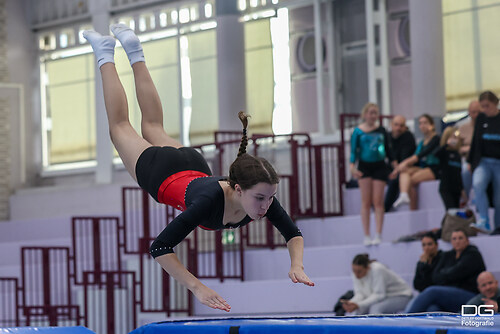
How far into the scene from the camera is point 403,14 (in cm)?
1163

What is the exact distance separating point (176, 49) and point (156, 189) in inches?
362

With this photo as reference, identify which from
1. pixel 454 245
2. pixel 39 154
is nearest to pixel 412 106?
pixel 454 245

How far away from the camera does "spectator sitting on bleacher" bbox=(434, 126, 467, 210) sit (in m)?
8.16

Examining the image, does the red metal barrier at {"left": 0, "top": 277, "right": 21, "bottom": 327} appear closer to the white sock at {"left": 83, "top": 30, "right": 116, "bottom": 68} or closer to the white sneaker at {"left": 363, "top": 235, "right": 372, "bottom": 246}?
the white sneaker at {"left": 363, "top": 235, "right": 372, "bottom": 246}

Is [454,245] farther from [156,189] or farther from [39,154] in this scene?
[39,154]

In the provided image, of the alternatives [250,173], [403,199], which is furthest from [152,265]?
[250,173]

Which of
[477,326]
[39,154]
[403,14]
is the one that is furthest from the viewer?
[39,154]

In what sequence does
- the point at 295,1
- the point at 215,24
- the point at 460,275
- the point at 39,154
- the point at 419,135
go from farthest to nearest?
1. the point at 39,154
2. the point at 215,24
3. the point at 295,1
4. the point at 419,135
5. the point at 460,275

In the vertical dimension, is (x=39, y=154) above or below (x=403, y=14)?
below

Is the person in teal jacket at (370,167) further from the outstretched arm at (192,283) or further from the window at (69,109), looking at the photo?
the window at (69,109)

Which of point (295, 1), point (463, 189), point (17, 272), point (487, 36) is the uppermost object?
point (295, 1)

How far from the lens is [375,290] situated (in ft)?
25.1

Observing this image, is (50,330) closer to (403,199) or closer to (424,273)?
(424,273)

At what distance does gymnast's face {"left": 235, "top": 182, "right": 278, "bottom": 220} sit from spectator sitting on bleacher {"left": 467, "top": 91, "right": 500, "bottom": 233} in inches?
153
